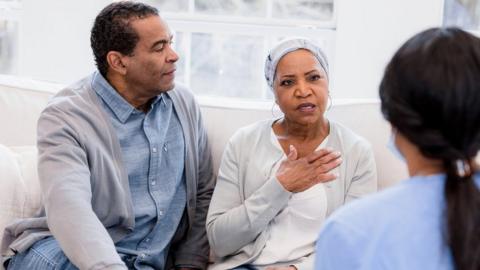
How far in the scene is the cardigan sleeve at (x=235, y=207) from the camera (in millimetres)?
1979

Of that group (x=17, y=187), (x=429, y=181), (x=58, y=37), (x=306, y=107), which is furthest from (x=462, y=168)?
(x=58, y=37)

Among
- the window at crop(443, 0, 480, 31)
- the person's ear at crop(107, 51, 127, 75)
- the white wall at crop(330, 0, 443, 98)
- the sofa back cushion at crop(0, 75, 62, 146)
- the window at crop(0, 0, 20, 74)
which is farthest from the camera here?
the window at crop(0, 0, 20, 74)

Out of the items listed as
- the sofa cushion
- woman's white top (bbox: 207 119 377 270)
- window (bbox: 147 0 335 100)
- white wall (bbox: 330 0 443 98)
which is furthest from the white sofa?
window (bbox: 147 0 335 100)

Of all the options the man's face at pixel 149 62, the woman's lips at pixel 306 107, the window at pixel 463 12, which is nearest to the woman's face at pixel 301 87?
the woman's lips at pixel 306 107

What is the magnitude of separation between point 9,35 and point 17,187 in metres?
1.50

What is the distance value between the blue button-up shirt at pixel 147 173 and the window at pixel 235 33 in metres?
1.16

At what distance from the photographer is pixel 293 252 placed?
79.4 inches

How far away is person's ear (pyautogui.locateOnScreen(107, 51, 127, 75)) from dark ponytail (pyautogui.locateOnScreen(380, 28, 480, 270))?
3.99 ft

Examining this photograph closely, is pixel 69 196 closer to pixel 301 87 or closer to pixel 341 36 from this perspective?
pixel 301 87

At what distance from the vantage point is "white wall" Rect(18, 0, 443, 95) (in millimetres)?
3068

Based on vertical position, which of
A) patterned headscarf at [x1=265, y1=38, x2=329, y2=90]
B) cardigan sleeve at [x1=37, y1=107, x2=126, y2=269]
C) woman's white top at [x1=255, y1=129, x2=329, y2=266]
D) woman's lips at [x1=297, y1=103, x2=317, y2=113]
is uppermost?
patterned headscarf at [x1=265, y1=38, x2=329, y2=90]

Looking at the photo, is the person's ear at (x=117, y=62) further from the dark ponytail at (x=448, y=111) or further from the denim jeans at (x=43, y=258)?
the dark ponytail at (x=448, y=111)

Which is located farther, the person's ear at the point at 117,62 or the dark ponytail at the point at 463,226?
the person's ear at the point at 117,62

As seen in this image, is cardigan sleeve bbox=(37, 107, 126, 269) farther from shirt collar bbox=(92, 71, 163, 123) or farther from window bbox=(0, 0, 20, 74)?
window bbox=(0, 0, 20, 74)
